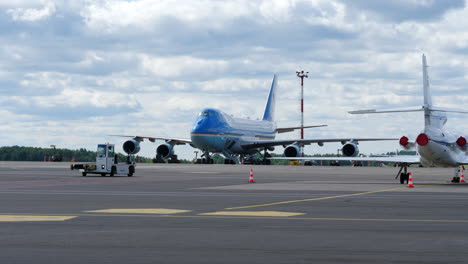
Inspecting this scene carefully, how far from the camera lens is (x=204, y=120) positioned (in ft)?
325

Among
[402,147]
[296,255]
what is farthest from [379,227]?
[402,147]

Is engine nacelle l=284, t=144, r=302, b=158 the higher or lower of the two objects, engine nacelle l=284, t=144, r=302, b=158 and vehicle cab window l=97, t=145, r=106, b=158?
the higher

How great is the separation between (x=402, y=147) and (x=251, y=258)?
3134 centimetres

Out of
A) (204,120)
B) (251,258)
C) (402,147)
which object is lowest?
(251,258)

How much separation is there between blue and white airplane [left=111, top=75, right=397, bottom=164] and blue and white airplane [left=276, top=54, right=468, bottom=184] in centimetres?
4695

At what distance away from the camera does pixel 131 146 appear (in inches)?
3861

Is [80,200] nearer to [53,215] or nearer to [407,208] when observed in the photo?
[53,215]

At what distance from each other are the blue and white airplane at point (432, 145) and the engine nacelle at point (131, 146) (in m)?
59.2

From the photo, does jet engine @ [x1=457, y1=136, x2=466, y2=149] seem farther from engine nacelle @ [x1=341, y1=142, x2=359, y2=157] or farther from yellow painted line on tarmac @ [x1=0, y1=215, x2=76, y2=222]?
engine nacelle @ [x1=341, y1=142, x2=359, y2=157]

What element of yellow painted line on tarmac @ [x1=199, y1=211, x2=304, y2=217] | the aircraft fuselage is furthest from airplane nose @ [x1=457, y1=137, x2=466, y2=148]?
the aircraft fuselage

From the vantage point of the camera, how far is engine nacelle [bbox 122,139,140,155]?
98.1 metres

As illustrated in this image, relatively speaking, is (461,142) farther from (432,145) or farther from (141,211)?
(141,211)

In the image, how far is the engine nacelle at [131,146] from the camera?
3861 inches

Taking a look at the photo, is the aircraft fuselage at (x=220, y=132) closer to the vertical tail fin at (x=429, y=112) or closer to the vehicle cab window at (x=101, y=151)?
the vehicle cab window at (x=101, y=151)
